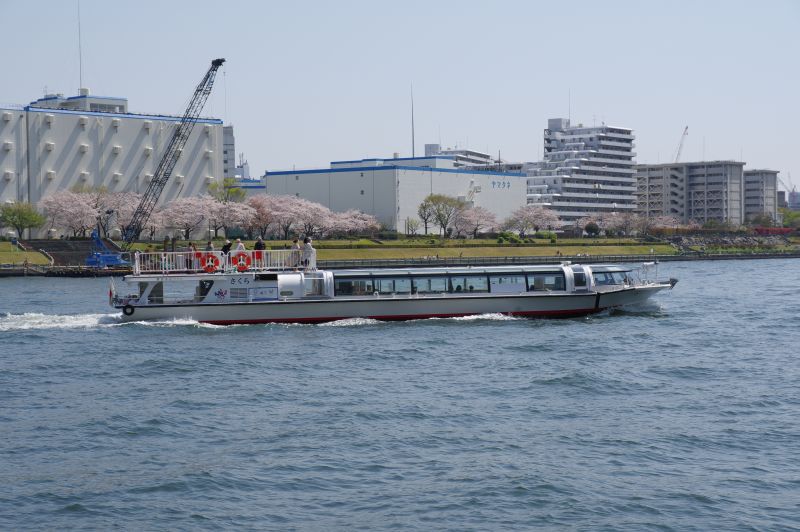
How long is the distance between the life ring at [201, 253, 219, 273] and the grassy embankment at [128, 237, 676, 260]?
6504 centimetres

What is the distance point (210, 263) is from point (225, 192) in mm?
89559

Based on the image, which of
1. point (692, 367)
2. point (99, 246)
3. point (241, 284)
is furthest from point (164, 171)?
point (692, 367)

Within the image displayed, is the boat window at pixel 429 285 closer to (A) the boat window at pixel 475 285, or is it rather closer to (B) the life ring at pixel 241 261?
(A) the boat window at pixel 475 285

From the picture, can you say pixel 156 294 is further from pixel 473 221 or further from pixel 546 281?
pixel 473 221

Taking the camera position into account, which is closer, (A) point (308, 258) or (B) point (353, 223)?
(A) point (308, 258)

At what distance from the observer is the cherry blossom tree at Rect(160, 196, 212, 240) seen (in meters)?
125

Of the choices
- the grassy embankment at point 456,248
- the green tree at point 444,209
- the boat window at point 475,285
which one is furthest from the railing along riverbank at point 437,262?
the green tree at point 444,209

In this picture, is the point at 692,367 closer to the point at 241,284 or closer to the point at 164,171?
the point at 241,284

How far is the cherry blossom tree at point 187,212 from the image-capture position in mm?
125125

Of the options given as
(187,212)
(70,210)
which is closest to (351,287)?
(70,210)

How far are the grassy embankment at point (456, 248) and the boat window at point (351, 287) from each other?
6671 cm

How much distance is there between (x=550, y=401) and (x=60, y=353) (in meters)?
19.6

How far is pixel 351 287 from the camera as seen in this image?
47.6 metres

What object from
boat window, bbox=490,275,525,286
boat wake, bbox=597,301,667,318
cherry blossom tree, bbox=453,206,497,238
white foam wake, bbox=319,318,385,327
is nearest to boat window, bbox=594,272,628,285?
boat wake, bbox=597,301,667,318
